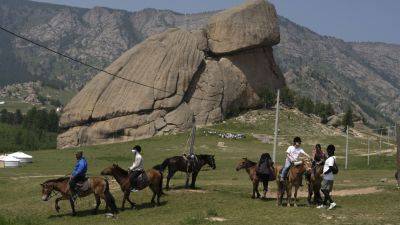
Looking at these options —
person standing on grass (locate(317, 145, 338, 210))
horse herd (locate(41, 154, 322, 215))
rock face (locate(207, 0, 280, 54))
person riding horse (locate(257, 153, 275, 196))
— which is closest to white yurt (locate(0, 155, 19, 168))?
horse herd (locate(41, 154, 322, 215))

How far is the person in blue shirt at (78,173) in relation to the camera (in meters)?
23.1

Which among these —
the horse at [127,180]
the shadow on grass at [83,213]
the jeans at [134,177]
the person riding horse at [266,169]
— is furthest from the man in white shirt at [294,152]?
the shadow on grass at [83,213]

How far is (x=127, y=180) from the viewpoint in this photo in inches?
949

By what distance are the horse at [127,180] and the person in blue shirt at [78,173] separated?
889 mm

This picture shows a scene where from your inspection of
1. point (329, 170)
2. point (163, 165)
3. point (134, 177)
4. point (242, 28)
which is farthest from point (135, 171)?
point (242, 28)

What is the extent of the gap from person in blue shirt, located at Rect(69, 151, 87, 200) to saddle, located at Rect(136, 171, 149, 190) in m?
2.36

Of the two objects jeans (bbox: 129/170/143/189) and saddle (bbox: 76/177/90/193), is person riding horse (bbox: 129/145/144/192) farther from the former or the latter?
saddle (bbox: 76/177/90/193)

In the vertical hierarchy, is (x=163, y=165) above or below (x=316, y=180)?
above

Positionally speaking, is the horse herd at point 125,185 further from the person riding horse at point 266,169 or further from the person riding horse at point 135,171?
the person riding horse at point 135,171

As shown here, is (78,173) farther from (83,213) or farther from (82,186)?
(83,213)

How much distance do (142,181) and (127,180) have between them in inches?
27.3

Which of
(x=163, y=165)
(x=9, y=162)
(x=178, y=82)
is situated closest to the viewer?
(x=163, y=165)

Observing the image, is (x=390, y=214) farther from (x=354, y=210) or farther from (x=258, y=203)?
(x=258, y=203)

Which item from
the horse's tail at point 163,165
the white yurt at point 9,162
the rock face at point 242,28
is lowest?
the white yurt at point 9,162
